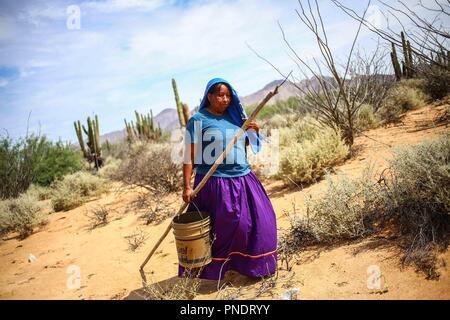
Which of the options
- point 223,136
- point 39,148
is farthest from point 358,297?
point 39,148

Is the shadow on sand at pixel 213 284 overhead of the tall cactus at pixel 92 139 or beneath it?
beneath

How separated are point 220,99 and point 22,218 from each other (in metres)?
6.91

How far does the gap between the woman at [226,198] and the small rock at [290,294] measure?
337mm

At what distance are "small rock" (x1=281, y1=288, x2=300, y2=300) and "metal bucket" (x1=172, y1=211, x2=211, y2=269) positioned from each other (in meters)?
0.72

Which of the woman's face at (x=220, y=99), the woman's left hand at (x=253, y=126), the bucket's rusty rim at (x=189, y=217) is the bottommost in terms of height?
the bucket's rusty rim at (x=189, y=217)

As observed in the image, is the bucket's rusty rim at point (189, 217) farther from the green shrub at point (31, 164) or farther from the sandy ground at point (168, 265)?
the green shrub at point (31, 164)

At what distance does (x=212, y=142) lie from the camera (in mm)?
2773

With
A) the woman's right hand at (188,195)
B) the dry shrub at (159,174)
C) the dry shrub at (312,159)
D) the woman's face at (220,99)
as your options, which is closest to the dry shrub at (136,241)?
the dry shrub at (159,174)

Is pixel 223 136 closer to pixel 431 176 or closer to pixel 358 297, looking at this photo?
pixel 358 297

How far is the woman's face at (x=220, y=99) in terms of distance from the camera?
2.79 meters

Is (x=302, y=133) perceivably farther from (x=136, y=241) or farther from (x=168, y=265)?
(x=168, y=265)

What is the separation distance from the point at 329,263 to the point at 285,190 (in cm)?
293

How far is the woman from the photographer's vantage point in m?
2.76

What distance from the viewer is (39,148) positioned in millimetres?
11406
